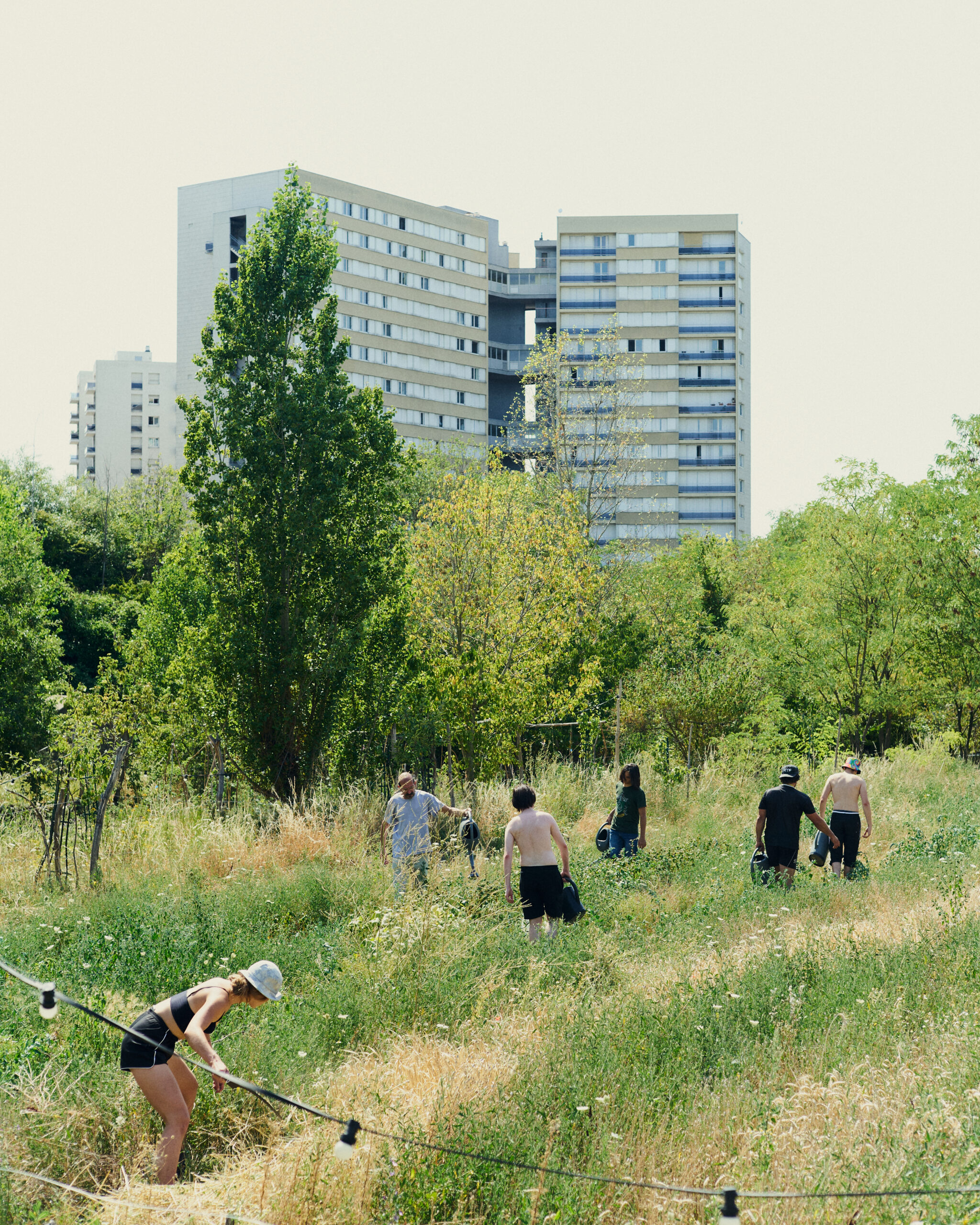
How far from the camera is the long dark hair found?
37.8 ft

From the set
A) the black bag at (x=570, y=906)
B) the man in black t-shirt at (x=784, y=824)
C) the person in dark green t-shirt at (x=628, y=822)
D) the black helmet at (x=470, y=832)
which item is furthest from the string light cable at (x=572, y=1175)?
the person in dark green t-shirt at (x=628, y=822)

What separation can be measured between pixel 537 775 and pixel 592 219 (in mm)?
77605

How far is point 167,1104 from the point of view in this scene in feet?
17.7

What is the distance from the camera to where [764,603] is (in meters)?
29.7

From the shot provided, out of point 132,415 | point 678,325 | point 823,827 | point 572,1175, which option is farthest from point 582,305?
point 572,1175

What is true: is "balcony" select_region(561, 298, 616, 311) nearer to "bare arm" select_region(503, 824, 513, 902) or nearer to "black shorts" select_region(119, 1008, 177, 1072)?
"bare arm" select_region(503, 824, 513, 902)

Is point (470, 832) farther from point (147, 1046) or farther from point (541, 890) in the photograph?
point (147, 1046)

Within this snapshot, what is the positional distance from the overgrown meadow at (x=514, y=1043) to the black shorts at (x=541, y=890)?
0.66 ft

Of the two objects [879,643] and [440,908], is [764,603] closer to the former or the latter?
[879,643]

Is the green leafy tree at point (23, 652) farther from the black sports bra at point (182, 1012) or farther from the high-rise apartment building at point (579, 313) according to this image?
the high-rise apartment building at point (579, 313)

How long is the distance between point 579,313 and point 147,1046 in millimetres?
86652

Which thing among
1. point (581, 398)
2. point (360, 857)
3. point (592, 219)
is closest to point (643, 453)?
point (581, 398)

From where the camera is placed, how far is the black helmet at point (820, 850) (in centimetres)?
1194

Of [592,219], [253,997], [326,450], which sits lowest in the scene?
[253,997]
